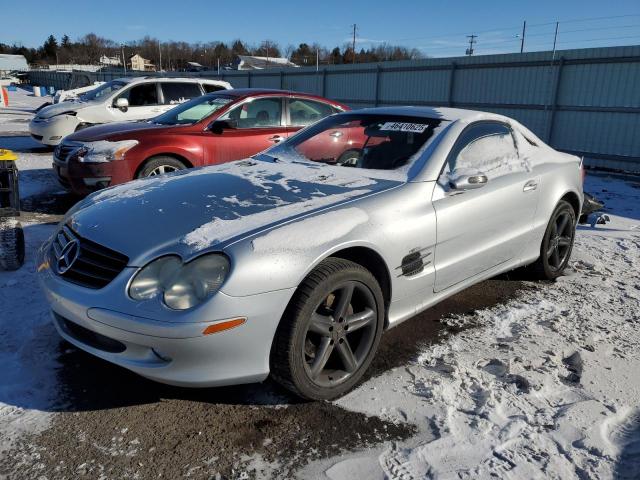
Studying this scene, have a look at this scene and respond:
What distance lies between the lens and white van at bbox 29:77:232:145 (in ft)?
34.7

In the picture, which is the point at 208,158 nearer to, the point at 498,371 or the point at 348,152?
the point at 348,152

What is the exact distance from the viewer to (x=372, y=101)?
1852 cm

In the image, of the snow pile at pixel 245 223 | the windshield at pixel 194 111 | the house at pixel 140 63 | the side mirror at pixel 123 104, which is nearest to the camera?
the snow pile at pixel 245 223

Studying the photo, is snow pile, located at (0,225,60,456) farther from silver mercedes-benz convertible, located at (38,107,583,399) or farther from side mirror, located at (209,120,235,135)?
side mirror, located at (209,120,235,135)

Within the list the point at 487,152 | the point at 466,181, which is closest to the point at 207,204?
the point at 466,181

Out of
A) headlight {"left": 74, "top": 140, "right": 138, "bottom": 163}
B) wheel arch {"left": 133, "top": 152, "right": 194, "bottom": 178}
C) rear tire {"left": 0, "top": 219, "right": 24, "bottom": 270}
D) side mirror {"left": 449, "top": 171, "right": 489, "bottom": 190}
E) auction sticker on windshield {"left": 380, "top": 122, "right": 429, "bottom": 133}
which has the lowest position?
rear tire {"left": 0, "top": 219, "right": 24, "bottom": 270}

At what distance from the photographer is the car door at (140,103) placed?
1055 centimetres

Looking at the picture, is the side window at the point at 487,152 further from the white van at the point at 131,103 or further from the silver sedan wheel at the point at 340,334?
the white van at the point at 131,103

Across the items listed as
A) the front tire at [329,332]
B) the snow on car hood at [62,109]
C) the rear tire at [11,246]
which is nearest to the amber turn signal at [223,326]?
the front tire at [329,332]

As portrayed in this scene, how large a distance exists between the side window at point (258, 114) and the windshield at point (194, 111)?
0.66 ft

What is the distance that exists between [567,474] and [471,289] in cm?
235

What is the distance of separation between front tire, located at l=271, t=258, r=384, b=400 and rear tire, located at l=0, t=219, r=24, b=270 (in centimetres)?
294

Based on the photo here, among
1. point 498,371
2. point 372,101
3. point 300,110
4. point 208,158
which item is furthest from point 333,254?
point 372,101

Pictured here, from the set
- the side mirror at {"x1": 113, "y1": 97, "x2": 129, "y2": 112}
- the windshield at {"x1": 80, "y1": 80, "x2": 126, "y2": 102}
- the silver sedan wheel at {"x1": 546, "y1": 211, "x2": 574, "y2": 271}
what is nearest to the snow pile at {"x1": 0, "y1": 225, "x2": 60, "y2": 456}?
the silver sedan wheel at {"x1": 546, "y1": 211, "x2": 574, "y2": 271}
